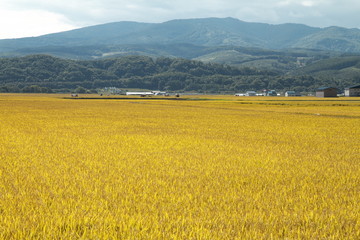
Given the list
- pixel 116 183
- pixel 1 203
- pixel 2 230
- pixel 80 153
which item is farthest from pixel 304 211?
pixel 80 153

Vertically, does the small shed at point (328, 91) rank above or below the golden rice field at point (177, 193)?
above

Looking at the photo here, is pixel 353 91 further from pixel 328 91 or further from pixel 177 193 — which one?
pixel 177 193

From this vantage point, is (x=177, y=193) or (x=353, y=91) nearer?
(x=177, y=193)

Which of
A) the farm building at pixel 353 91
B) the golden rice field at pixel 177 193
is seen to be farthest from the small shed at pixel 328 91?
the golden rice field at pixel 177 193

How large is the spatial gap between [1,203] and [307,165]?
8.74 metres

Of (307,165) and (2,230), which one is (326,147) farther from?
(2,230)

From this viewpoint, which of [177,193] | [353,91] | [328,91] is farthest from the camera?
[328,91]

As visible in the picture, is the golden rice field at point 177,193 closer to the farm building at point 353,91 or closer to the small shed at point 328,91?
the small shed at point 328,91

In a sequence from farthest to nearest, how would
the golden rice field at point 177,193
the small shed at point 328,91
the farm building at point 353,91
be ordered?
the small shed at point 328,91, the farm building at point 353,91, the golden rice field at point 177,193

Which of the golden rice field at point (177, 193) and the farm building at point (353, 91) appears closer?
the golden rice field at point (177, 193)

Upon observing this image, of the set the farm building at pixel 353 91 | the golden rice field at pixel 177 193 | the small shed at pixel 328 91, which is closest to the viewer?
the golden rice field at pixel 177 193

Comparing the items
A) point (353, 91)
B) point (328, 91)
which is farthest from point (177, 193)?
point (353, 91)

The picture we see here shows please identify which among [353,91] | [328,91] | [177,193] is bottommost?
[177,193]

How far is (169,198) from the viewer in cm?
803
